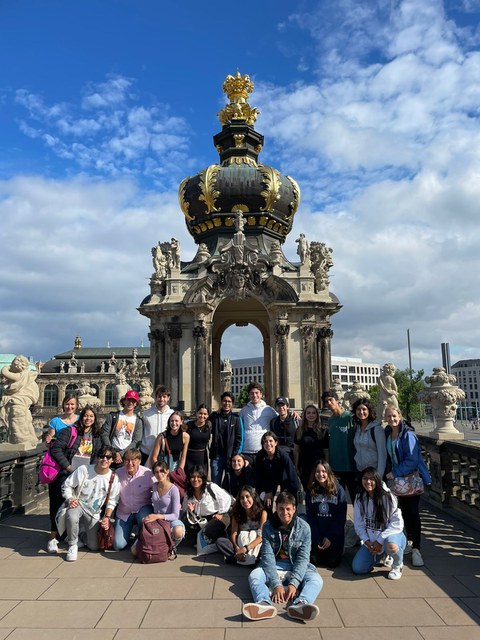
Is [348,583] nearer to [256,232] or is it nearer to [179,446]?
[179,446]

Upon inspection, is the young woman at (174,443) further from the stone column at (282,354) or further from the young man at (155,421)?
the stone column at (282,354)

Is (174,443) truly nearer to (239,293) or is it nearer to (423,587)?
(423,587)

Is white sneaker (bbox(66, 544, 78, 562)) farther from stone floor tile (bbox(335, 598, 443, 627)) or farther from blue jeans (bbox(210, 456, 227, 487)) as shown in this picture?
stone floor tile (bbox(335, 598, 443, 627))

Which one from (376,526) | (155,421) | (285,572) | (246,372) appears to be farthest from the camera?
(246,372)

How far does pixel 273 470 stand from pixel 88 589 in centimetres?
291

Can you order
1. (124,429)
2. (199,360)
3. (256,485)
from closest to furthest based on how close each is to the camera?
(256,485) → (124,429) → (199,360)

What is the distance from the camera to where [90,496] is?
7.27m

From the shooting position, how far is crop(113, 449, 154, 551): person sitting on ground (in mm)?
7242

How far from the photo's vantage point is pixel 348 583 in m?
5.86

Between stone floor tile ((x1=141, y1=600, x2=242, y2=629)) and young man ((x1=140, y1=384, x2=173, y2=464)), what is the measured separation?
3504 mm

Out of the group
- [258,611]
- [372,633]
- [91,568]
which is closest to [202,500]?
[91,568]

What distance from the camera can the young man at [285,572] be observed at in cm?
491

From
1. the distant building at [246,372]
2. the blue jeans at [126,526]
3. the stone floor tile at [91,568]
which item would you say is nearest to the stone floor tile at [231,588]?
the stone floor tile at [91,568]

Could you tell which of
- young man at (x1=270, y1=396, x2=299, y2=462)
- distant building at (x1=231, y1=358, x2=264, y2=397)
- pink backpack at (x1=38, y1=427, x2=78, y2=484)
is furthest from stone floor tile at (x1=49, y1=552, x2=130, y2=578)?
distant building at (x1=231, y1=358, x2=264, y2=397)
